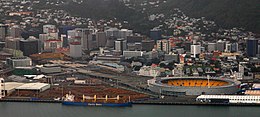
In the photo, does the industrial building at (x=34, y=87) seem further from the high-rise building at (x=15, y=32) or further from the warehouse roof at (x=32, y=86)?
the high-rise building at (x=15, y=32)

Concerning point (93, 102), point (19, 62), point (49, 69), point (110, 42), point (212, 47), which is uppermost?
point (110, 42)

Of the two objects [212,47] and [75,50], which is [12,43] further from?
[212,47]

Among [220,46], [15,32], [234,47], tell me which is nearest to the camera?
[234,47]

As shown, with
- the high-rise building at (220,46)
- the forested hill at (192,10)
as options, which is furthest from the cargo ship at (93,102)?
the forested hill at (192,10)

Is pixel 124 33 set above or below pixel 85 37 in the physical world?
above

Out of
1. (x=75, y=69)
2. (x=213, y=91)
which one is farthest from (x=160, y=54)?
(x=213, y=91)

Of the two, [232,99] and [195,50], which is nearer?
[232,99]

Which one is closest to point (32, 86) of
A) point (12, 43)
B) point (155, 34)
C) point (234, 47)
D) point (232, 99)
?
point (232, 99)

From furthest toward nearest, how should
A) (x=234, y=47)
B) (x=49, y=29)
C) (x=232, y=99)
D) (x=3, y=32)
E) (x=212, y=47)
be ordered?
(x=49, y=29)
(x=3, y=32)
(x=212, y=47)
(x=234, y=47)
(x=232, y=99)

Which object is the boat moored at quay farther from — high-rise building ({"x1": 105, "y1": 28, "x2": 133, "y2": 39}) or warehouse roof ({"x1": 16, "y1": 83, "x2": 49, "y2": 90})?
high-rise building ({"x1": 105, "y1": 28, "x2": 133, "y2": 39})
